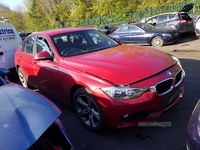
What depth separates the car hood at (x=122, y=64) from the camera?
2.64m

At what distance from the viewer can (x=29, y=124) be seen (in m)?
1.72

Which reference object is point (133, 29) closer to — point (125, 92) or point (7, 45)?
point (7, 45)

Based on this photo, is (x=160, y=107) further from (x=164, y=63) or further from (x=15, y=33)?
(x=15, y=33)

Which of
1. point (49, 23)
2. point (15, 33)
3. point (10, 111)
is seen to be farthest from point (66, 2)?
point (10, 111)

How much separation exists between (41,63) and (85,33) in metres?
1.12

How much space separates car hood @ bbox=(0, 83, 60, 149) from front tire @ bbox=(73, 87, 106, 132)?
80 centimetres

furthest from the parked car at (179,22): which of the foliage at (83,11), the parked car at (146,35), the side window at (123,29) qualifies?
the foliage at (83,11)

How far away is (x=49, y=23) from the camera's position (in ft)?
140

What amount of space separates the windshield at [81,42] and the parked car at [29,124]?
1.41 meters

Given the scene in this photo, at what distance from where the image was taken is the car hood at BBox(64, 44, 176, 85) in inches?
104

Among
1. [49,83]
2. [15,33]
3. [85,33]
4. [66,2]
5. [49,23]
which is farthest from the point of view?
[49,23]

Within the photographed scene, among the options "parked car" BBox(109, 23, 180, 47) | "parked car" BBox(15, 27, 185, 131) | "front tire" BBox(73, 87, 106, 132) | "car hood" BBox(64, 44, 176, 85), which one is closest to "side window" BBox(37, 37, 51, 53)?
"parked car" BBox(15, 27, 185, 131)

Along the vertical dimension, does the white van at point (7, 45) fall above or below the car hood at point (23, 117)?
above

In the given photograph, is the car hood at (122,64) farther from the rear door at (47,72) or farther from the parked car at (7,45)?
the parked car at (7,45)
